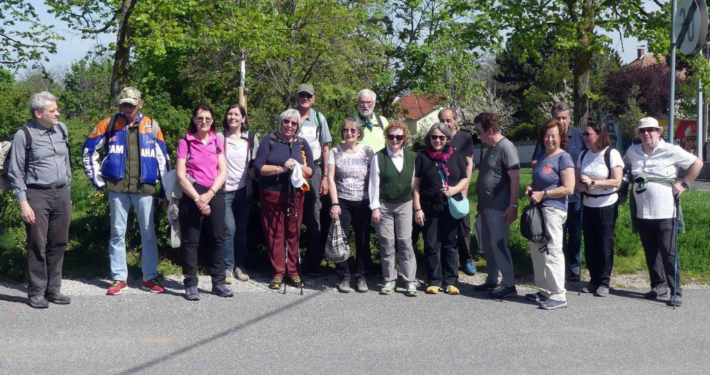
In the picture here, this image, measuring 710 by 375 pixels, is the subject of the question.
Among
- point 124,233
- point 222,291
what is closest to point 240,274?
point 222,291

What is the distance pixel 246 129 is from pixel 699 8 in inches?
201

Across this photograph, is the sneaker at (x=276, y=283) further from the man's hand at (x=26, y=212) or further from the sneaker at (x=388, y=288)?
the man's hand at (x=26, y=212)

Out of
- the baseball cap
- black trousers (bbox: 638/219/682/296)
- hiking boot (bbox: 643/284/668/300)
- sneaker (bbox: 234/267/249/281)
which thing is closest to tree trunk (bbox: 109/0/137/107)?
the baseball cap

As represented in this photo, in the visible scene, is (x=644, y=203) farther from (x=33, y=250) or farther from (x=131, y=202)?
(x=33, y=250)

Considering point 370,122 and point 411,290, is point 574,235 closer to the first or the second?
point 411,290

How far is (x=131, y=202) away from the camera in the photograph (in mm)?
7652

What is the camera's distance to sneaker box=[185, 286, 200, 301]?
716cm

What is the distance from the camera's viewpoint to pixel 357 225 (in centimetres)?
788

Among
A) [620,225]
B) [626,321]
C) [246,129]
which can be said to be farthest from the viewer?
[620,225]

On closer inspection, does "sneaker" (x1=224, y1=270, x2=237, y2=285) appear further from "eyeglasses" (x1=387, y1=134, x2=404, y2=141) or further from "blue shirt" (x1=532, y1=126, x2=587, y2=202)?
"blue shirt" (x1=532, y1=126, x2=587, y2=202)

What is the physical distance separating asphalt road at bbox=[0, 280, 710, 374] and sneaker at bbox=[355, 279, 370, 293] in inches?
5.5

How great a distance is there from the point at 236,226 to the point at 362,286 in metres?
1.51

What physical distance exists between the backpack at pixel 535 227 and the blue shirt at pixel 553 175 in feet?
0.46

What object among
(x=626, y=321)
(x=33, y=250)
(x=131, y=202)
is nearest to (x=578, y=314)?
(x=626, y=321)
